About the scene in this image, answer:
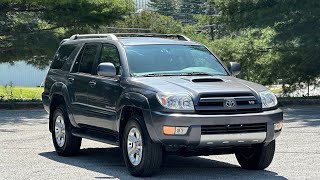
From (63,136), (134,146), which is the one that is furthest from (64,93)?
(134,146)

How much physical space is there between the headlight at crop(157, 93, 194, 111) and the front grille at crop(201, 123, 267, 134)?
326 millimetres

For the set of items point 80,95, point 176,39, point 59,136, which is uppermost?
point 176,39

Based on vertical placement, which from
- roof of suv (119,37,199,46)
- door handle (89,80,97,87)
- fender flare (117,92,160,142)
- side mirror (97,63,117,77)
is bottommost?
fender flare (117,92,160,142)

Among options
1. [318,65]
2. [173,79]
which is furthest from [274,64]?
[173,79]

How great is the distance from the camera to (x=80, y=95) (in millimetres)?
11227

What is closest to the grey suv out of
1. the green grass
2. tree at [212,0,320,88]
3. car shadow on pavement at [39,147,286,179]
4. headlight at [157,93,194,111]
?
headlight at [157,93,194,111]

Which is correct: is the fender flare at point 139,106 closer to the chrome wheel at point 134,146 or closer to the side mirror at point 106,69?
the chrome wheel at point 134,146

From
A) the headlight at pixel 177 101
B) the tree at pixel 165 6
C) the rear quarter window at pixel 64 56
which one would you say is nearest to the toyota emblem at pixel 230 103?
the headlight at pixel 177 101

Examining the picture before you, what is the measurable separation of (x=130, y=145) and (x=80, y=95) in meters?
1.86

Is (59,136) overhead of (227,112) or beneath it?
beneath

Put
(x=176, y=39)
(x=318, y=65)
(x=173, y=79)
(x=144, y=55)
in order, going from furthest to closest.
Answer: (x=318, y=65), (x=176, y=39), (x=144, y=55), (x=173, y=79)

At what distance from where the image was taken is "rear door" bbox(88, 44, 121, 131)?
1026cm

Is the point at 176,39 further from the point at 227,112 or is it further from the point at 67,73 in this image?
the point at 227,112

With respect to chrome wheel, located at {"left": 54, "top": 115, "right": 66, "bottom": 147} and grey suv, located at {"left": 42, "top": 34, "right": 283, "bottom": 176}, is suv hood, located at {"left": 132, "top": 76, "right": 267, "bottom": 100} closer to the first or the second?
grey suv, located at {"left": 42, "top": 34, "right": 283, "bottom": 176}
